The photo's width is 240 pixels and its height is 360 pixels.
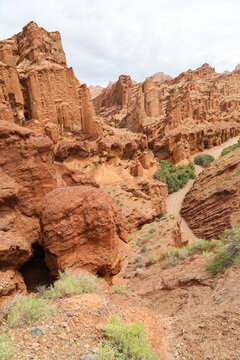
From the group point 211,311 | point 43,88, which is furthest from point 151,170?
point 211,311

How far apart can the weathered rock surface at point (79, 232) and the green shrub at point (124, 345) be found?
3359mm

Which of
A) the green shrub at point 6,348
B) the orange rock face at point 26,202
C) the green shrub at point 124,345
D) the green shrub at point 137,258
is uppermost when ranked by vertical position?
the orange rock face at point 26,202

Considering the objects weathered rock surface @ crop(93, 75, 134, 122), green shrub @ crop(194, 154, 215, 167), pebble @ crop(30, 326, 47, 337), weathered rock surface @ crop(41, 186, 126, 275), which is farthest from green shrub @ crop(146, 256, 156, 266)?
weathered rock surface @ crop(93, 75, 134, 122)

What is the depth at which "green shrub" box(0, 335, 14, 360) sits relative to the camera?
7.51ft

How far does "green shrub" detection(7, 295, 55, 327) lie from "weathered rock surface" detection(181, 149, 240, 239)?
13.3 metres

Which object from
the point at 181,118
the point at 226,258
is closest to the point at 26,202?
the point at 226,258

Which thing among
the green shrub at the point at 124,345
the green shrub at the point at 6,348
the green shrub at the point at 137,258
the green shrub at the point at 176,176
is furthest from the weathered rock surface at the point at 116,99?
the green shrub at the point at 6,348

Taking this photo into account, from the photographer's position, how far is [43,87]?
20031 millimetres

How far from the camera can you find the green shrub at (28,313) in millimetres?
3264

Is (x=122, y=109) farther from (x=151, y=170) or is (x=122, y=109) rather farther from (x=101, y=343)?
(x=101, y=343)

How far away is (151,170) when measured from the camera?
28.8 m

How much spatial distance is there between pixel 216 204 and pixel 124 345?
16329 mm

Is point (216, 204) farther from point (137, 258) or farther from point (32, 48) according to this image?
point (32, 48)

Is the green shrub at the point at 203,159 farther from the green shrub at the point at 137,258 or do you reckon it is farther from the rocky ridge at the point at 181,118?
the green shrub at the point at 137,258
